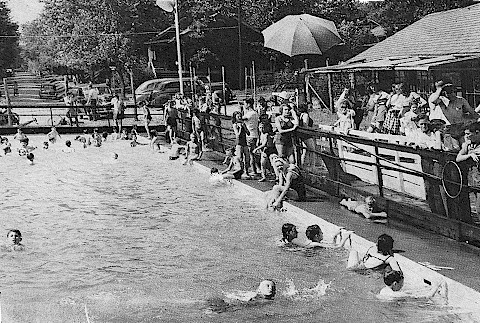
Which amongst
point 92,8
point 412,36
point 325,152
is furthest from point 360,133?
point 92,8

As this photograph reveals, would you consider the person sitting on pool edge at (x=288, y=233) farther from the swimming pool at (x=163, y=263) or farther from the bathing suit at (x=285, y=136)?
the bathing suit at (x=285, y=136)

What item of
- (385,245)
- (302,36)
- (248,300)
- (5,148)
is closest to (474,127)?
(385,245)

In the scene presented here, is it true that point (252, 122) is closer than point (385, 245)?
No

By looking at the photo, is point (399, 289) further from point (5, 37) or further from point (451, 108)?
point (5, 37)

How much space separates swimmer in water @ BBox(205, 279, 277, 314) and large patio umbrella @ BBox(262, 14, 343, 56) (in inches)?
453

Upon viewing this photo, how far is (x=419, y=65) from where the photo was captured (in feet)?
→ 56.7

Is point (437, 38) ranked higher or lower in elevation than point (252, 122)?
higher

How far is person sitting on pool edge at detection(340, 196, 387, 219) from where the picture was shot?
11133 millimetres

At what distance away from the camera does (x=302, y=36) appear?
63.9 feet

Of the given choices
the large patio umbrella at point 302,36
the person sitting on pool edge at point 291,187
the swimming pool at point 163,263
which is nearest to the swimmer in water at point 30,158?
the swimming pool at point 163,263

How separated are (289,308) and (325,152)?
584 cm

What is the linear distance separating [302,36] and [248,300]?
12412 millimetres

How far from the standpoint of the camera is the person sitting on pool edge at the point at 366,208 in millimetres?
11133

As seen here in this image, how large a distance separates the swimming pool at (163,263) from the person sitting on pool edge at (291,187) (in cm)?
33
